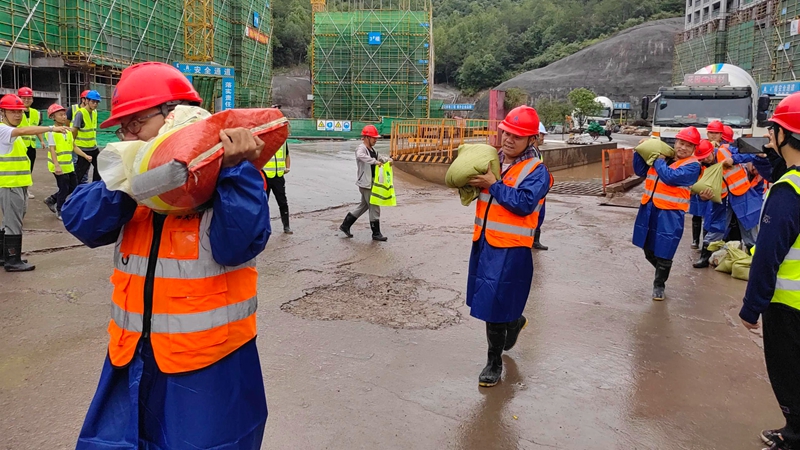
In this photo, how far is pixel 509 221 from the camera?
3.84 metres

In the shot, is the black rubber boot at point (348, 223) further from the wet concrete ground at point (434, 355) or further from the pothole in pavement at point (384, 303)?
the pothole in pavement at point (384, 303)

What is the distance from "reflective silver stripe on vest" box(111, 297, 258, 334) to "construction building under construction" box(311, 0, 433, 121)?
44.0m

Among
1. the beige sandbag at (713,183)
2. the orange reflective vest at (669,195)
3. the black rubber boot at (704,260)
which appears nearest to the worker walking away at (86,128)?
the orange reflective vest at (669,195)

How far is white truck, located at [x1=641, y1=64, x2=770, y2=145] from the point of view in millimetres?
15758

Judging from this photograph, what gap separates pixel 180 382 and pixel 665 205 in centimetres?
538

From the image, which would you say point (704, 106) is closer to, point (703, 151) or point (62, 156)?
point (703, 151)

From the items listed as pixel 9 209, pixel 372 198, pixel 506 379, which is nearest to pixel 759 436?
pixel 506 379

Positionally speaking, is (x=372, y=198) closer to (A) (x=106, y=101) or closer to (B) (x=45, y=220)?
(B) (x=45, y=220)

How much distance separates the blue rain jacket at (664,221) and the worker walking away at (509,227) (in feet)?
8.59

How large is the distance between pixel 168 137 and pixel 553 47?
303ft

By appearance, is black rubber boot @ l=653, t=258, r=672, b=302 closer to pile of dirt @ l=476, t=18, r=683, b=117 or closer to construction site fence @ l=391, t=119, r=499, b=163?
construction site fence @ l=391, t=119, r=499, b=163

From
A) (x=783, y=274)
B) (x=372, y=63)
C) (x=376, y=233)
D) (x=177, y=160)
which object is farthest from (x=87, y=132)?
(x=372, y=63)

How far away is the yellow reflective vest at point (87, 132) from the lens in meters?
9.74

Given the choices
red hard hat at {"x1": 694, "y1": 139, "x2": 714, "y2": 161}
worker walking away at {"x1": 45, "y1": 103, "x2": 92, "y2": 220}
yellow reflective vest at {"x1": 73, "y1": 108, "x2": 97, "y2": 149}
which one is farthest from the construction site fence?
worker walking away at {"x1": 45, "y1": 103, "x2": 92, "y2": 220}
